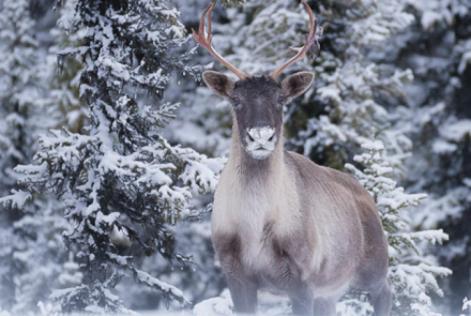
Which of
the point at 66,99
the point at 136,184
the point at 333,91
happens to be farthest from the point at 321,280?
the point at 66,99

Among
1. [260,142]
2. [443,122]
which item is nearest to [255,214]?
[260,142]

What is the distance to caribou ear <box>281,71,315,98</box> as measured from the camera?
364 inches

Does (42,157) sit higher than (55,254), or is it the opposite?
(42,157)

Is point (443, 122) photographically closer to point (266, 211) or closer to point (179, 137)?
point (179, 137)

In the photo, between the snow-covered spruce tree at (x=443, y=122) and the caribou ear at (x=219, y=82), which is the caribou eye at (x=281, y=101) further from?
the snow-covered spruce tree at (x=443, y=122)

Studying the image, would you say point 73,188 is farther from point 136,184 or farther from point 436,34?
point 436,34

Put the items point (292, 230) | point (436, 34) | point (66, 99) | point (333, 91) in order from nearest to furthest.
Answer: point (292, 230) < point (333, 91) < point (66, 99) < point (436, 34)

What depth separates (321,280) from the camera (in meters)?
9.25

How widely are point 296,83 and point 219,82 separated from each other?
68cm

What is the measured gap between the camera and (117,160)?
1026cm

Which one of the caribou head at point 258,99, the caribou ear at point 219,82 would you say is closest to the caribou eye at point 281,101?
the caribou head at point 258,99

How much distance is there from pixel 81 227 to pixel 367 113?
878 cm

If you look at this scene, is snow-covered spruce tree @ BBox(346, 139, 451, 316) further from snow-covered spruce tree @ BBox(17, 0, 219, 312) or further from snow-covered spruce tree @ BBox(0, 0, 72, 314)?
snow-covered spruce tree @ BBox(0, 0, 72, 314)

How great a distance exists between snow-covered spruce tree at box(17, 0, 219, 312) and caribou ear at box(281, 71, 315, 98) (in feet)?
5.01
